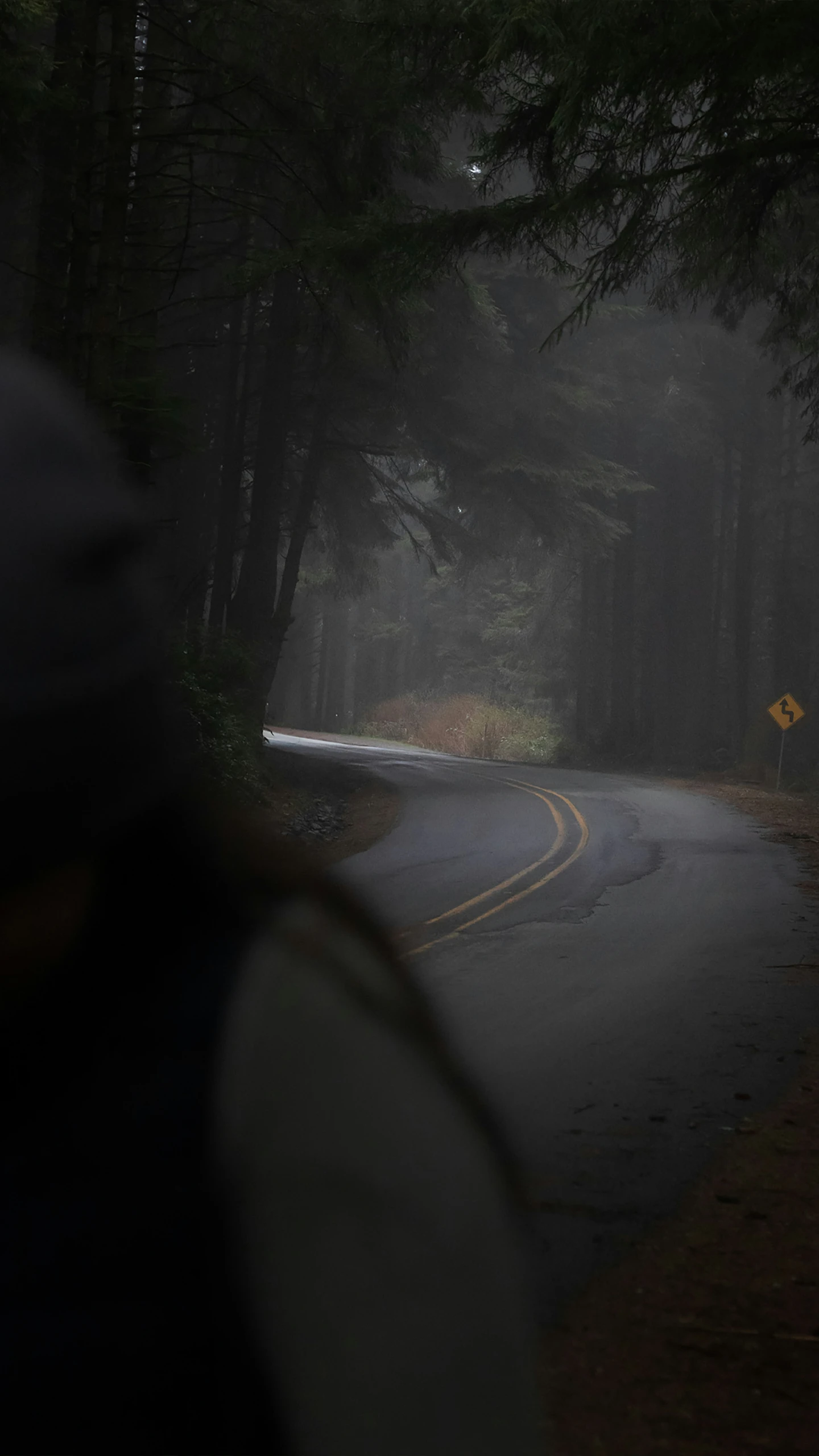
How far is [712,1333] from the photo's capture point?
9.46ft

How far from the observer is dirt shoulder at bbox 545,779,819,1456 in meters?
2.36

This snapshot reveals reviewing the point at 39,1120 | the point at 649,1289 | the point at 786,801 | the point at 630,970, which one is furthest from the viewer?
the point at 786,801

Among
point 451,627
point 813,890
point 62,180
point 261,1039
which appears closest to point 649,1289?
point 261,1039

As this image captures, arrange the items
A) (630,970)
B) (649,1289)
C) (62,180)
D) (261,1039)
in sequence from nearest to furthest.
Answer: (261,1039)
(649,1289)
(630,970)
(62,180)

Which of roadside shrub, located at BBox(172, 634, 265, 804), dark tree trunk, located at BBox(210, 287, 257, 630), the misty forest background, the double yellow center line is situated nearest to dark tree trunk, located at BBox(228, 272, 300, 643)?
the misty forest background

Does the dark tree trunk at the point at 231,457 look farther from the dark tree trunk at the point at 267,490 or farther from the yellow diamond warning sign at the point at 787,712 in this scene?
the yellow diamond warning sign at the point at 787,712

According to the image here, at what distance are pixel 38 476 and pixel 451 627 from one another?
5550 cm

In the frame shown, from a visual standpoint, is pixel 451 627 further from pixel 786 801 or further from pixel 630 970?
pixel 630 970

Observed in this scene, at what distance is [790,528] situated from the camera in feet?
109

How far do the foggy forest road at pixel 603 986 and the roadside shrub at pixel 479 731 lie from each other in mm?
20942

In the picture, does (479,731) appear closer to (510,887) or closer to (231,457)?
(231,457)

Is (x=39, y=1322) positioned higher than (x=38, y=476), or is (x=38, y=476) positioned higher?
(x=38, y=476)

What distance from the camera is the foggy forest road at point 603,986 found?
4109 millimetres

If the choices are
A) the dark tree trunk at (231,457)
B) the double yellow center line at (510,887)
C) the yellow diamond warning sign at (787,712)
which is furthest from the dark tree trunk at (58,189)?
the yellow diamond warning sign at (787,712)
